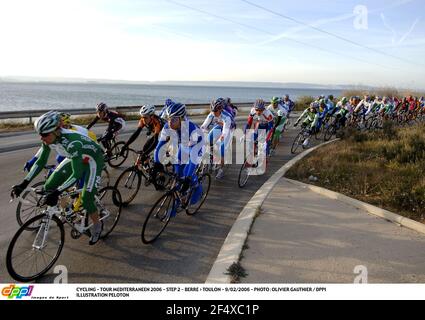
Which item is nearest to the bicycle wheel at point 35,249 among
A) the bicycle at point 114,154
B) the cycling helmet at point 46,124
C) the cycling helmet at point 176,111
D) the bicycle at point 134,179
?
the cycling helmet at point 46,124

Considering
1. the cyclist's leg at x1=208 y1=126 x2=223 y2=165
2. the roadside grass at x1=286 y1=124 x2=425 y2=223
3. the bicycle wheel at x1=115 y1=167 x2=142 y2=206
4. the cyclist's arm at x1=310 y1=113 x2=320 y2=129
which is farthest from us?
the cyclist's arm at x1=310 y1=113 x2=320 y2=129

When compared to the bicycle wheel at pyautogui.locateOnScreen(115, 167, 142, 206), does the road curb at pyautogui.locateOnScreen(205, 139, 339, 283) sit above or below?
below

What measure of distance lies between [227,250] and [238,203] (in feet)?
7.90

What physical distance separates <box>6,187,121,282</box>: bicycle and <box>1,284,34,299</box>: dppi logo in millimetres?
257

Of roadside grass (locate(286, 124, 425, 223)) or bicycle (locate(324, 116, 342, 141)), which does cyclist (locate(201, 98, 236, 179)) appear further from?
bicycle (locate(324, 116, 342, 141))

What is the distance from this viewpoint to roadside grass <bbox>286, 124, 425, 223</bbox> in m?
7.01

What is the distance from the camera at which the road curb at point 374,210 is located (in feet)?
18.9

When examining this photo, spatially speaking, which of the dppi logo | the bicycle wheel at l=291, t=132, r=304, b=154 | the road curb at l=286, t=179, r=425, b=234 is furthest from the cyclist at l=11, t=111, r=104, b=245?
the bicycle wheel at l=291, t=132, r=304, b=154

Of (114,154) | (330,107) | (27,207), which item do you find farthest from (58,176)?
(330,107)

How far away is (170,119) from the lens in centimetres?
582

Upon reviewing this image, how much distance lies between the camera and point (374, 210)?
6.44m

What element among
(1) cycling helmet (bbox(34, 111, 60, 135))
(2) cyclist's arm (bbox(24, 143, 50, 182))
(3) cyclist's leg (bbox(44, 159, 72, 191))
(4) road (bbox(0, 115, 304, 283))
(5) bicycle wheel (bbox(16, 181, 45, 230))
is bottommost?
(4) road (bbox(0, 115, 304, 283))
